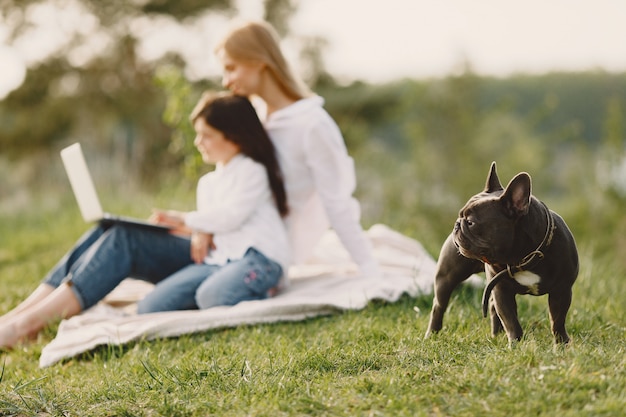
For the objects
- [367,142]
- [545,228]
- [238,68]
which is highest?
[238,68]

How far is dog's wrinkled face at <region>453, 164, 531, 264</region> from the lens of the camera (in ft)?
7.36

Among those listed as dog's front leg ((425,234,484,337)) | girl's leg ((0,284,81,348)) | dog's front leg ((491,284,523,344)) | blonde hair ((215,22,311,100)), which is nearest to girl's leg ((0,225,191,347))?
girl's leg ((0,284,81,348))

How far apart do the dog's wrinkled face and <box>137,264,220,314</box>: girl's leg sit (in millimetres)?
1801

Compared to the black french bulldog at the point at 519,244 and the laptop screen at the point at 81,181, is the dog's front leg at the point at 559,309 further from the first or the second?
the laptop screen at the point at 81,181

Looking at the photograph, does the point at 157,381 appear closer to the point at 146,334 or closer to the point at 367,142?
the point at 146,334

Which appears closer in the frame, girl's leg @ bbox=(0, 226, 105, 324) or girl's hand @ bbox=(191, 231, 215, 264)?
girl's leg @ bbox=(0, 226, 105, 324)

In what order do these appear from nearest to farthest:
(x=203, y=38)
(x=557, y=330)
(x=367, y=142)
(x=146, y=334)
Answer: (x=557, y=330) < (x=146, y=334) < (x=367, y=142) < (x=203, y=38)

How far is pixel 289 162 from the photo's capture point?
13.1 ft

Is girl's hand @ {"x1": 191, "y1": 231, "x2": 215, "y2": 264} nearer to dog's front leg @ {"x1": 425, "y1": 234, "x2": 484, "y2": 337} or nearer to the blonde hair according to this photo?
the blonde hair

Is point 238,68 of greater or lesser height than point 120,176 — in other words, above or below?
above

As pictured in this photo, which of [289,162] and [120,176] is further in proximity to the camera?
[120,176]

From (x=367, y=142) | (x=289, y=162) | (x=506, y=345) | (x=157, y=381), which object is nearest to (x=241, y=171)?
(x=289, y=162)

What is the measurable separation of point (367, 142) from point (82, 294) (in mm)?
9178

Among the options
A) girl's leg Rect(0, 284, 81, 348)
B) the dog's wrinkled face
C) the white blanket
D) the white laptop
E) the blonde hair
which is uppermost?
the blonde hair
